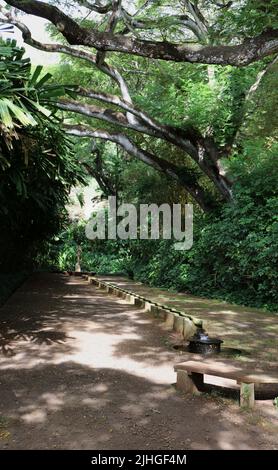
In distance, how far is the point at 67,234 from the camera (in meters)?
22.9

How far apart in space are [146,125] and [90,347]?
25.1 ft

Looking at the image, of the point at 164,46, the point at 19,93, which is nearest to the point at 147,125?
the point at 164,46

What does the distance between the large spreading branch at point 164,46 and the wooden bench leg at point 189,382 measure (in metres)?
5.51

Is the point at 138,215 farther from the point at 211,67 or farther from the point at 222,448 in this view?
the point at 222,448

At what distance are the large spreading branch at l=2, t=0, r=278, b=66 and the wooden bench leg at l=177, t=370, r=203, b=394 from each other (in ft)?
18.1

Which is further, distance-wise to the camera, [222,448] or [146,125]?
[146,125]

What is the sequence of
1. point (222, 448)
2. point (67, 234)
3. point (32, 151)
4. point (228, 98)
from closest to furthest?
point (222, 448) < point (32, 151) < point (228, 98) < point (67, 234)

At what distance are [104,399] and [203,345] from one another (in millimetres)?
1744

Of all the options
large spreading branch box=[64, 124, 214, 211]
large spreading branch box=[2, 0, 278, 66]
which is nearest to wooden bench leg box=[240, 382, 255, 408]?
large spreading branch box=[2, 0, 278, 66]

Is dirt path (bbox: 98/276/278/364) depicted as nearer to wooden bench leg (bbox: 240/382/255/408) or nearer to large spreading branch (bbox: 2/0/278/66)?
wooden bench leg (bbox: 240/382/255/408)

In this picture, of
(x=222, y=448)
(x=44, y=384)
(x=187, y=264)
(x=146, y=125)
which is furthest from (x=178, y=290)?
(x=222, y=448)

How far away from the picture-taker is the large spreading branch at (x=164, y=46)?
730cm

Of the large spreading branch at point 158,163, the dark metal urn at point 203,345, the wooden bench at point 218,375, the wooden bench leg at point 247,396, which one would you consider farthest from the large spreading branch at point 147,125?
the wooden bench leg at point 247,396

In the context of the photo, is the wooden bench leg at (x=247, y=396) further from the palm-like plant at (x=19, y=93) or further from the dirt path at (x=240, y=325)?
the palm-like plant at (x=19, y=93)
